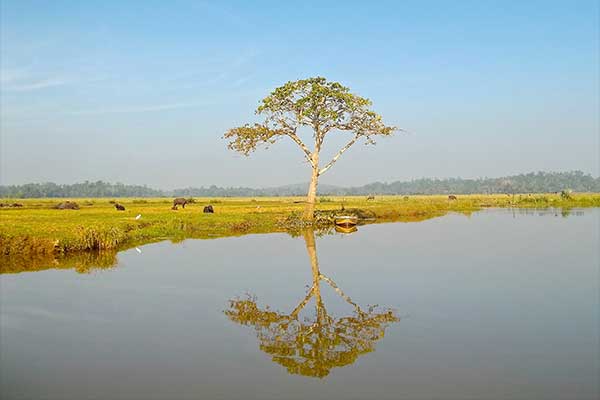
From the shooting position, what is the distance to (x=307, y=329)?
11.4 m

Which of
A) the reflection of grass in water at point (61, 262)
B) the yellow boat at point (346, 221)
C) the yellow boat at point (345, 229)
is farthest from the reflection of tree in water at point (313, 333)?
the yellow boat at point (346, 221)

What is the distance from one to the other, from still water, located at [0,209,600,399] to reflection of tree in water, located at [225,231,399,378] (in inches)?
1.8

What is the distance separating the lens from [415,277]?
17.9 metres

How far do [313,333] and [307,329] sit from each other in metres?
0.37

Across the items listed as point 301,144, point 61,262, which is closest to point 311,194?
point 301,144

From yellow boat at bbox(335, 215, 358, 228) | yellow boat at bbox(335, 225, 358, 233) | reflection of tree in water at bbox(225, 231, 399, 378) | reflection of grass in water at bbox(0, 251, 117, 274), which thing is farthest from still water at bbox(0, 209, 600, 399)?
yellow boat at bbox(335, 215, 358, 228)

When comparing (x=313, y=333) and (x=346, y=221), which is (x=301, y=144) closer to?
(x=346, y=221)

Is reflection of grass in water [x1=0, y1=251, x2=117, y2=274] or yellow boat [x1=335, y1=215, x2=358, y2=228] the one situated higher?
yellow boat [x1=335, y1=215, x2=358, y2=228]

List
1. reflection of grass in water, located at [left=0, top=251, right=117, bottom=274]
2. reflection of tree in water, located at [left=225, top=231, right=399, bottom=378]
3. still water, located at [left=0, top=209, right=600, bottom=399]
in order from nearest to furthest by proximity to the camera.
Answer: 1. still water, located at [left=0, top=209, right=600, bottom=399]
2. reflection of tree in water, located at [left=225, top=231, right=399, bottom=378]
3. reflection of grass in water, located at [left=0, top=251, right=117, bottom=274]

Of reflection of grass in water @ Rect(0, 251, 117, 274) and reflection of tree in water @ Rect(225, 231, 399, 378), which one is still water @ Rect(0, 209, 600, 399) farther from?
reflection of grass in water @ Rect(0, 251, 117, 274)

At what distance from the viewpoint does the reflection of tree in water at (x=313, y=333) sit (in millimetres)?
9211

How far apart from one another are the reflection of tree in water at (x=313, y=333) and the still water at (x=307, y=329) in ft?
0.15

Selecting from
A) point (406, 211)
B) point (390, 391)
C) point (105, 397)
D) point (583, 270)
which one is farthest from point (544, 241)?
point (406, 211)

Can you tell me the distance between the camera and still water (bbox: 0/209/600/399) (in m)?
8.15
